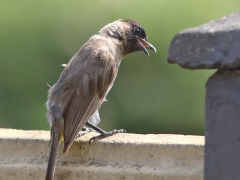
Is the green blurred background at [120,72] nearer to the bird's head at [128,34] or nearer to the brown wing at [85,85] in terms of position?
the bird's head at [128,34]

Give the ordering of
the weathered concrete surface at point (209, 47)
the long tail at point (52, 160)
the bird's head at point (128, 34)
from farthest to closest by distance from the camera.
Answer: the bird's head at point (128, 34) < the long tail at point (52, 160) < the weathered concrete surface at point (209, 47)

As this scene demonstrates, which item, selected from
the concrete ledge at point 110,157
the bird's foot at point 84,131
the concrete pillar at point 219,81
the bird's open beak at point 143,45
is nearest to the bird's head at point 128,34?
the bird's open beak at point 143,45

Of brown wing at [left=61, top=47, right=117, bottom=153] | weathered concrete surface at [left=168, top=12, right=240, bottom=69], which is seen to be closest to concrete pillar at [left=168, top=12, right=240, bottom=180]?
weathered concrete surface at [left=168, top=12, right=240, bottom=69]

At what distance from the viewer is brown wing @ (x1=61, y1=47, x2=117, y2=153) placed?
4.85 metres

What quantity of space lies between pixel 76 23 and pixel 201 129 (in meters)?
1.86

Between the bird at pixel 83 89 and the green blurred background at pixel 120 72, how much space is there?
4.92 ft

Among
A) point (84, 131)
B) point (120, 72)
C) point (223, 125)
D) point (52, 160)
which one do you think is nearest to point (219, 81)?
point (223, 125)

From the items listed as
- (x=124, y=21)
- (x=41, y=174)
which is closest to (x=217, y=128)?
(x=41, y=174)

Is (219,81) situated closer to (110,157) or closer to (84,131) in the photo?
(110,157)

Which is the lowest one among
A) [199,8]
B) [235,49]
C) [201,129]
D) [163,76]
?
[201,129]

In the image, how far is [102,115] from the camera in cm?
730

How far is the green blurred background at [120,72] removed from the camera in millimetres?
7312

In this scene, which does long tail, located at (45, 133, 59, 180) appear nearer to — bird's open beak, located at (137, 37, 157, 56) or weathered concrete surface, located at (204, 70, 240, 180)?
weathered concrete surface, located at (204, 70, 240, 180)

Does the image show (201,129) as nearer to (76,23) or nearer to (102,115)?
(102,115)
